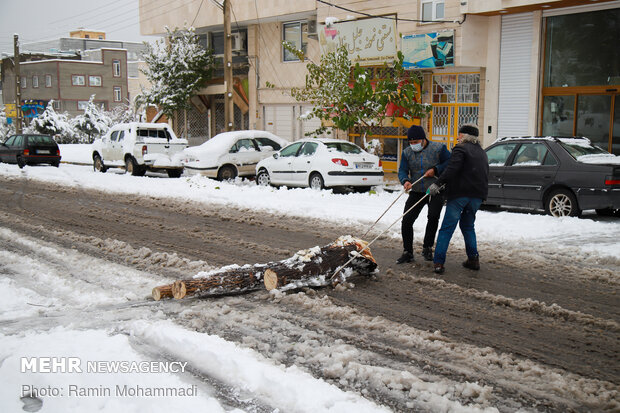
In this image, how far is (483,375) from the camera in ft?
14.7

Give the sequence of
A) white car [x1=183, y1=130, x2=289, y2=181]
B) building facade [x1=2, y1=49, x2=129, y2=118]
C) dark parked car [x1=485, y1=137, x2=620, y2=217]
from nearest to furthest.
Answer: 1. dark parked car [x1=485, y1=137, x2=620, y2=217]
2. white car [x1=183, y1=130, x2=289, y2=181]
3. building facade [x1=2, y1=49, x2=129, y2=118]

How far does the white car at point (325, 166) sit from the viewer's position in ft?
51.1

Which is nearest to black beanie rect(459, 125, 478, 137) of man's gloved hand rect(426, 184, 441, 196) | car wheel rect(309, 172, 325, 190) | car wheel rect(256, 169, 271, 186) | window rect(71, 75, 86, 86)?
man's gloved hand rect(426, 184, 441, 196)

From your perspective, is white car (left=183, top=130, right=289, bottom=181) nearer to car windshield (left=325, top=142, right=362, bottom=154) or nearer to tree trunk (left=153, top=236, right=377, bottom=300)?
car windshield (left=325, top=142, right=362, bottom=154)

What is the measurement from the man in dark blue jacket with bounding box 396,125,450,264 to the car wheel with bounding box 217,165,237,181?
1177cm

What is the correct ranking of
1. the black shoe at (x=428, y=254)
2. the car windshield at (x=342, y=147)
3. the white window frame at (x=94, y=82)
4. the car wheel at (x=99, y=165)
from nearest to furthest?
the black shoe at (x=428, y=254)
the car windshield at (x=342, y=147)
the car wheel at (x=99, y=165)
the white window frame at (x=94, y=82)

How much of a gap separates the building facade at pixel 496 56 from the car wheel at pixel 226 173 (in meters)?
3.13

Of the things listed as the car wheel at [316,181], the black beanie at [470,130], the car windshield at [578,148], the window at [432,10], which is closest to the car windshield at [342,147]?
the car wheel at [316,181]

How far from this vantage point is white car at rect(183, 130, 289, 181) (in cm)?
1902

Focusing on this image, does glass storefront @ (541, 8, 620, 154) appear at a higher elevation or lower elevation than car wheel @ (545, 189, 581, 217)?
higher

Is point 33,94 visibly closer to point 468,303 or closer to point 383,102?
point 383,102

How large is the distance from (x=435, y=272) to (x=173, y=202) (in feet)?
27.0

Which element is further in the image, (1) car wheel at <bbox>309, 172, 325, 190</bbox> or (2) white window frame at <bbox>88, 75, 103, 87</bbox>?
(2) white window frame at <bbox>88, 75, 103, 87</bbox>

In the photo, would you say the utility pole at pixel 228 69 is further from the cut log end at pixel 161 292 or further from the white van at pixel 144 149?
the cut log end at pixel 161 292
